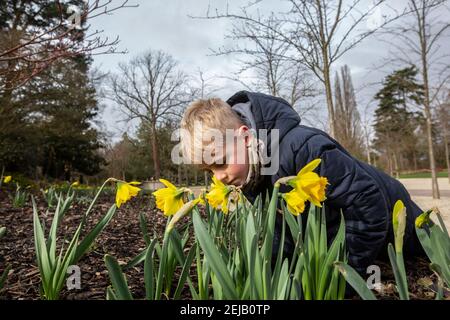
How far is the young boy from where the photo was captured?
1452mm

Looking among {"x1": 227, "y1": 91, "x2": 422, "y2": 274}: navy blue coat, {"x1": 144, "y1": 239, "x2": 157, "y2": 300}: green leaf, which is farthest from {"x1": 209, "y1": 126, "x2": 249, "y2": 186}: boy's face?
{"x1": 144, "y1": 239, "x2": 157, "y2": 300}: green leaf

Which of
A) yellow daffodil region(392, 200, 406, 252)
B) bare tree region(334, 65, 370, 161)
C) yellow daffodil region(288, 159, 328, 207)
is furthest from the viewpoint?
bare tree region(334, 65, 370, 161)

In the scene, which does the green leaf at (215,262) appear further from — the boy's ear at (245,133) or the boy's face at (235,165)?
the boy's ear at (245,133)

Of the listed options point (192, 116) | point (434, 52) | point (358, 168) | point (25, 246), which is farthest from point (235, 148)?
point (434, 52)

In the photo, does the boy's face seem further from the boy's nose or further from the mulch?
the mulch

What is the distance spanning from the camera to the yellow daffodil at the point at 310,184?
3.61 feet

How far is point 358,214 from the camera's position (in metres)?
1.46

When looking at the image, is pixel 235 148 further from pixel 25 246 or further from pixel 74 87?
pixel 74 87

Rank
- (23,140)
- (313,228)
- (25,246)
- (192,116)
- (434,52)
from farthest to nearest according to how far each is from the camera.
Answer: (23,140)
(434,52)
(25,246)
(192,116)
(313,228)

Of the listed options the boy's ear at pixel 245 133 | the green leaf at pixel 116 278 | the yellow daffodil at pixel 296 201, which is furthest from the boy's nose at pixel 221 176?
the green leaf at pixel 116 278

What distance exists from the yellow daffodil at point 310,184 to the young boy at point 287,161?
0.29 metres

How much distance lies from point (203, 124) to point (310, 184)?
2.08 feet

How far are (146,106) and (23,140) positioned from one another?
5707 mm

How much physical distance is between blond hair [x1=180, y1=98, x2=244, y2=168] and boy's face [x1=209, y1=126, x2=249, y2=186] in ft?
0.17
